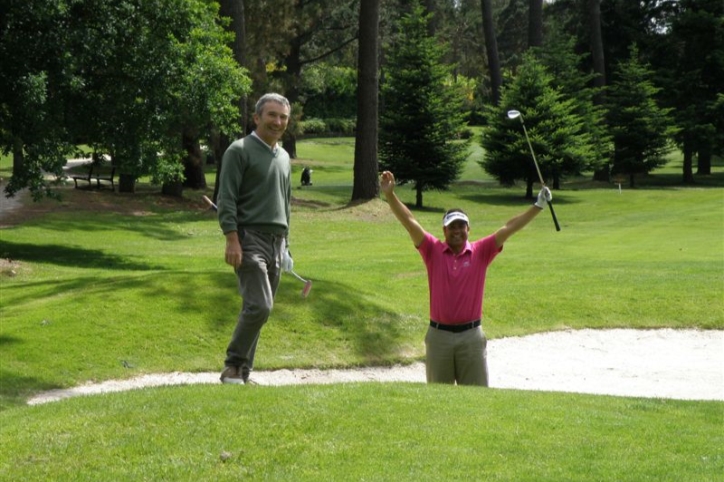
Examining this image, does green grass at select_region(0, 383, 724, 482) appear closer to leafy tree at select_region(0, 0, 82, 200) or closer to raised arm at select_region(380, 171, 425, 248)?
raised arm at select_region(380, 171, 425, 248)

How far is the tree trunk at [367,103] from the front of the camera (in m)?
35.5

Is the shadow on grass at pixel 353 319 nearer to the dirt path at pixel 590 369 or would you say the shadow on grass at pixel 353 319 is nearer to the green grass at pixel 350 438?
the dirt path at pixel 590 369

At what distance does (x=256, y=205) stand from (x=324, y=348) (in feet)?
17.8

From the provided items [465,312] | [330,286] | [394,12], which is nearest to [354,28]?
[394,12]

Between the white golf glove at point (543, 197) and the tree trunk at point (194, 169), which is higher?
the white golf glove at point (543, 197)

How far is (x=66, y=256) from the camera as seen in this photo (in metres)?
22.3

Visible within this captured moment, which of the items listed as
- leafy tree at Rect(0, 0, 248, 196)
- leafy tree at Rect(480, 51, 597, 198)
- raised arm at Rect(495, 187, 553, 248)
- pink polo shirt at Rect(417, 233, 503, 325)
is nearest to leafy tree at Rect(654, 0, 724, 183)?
leafy tree at Rect(480, 51, 597, 198)

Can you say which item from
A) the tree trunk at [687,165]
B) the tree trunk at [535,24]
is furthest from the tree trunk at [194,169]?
the tree trunk at [687,165]

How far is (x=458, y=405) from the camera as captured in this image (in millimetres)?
7504

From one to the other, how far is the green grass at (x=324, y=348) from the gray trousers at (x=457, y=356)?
1.44 feet

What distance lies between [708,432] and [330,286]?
27.8 feet

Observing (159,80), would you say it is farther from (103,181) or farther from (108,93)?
(103,181)

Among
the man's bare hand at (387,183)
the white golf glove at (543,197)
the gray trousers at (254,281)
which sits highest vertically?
the man's bare hand at (387,183)

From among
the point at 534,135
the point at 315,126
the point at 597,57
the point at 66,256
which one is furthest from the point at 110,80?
the point at 315,126
